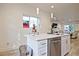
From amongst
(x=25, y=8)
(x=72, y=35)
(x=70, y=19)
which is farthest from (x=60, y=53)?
(x=25, y=8)

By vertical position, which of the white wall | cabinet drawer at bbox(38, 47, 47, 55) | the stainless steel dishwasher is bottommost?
cabinet drawer at bbox(38, 47, 47, 55)

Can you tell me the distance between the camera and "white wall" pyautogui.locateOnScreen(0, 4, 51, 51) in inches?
67.8

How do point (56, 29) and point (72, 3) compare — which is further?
point (56, 29)

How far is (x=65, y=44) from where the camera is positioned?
5.86 ft

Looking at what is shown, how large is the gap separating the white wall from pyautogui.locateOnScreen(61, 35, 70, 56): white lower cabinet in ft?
0.89

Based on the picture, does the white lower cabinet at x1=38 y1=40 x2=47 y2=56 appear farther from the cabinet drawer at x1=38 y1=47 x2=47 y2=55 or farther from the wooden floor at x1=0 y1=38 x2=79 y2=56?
the wooden floor at x1=0 y1=38 x2=79 y2=56

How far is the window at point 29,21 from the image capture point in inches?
69.3

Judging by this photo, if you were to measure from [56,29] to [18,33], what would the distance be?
51 cm

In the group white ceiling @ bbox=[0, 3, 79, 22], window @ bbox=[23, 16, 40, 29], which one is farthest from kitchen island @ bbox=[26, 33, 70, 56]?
white ceiling @ bbox=[0, 3, 79, 22]

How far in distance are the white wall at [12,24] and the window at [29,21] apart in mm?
52

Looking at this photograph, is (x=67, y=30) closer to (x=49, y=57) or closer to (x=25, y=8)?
(x=49, y=57)

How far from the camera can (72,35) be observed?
1.80 m

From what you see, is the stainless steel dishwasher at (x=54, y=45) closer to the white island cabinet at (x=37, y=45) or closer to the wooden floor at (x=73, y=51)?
the white island cabinet at (x=37, y=45)

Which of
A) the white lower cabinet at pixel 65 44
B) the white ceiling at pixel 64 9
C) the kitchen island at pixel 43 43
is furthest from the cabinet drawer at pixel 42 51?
the white ceiling at pixel 64 9
